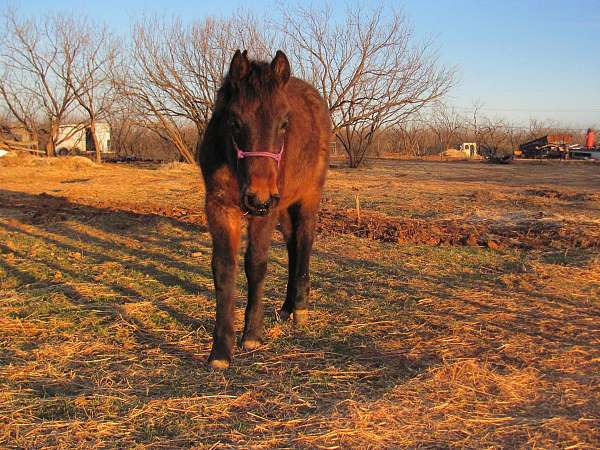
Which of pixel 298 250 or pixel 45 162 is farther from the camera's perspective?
pixel 45 162

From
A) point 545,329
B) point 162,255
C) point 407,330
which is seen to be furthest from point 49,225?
point 545,329

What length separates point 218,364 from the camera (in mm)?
3828

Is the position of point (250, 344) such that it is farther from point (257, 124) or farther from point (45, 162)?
point (45, 162)

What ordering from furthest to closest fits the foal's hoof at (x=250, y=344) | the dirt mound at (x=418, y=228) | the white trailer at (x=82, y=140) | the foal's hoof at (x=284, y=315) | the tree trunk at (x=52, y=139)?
the white trailer at (x=82, y=140), the tree trunk at (x=52, y=139), the dirt mound at (x=418, y=228), the foal's hoof at (x=284, y=315), the foal's hoof at (x=250, y=344)

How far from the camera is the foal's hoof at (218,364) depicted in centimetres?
381

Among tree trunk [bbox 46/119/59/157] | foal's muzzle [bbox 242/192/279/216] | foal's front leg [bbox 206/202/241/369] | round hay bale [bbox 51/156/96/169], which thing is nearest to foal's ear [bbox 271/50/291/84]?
foal's muzzle [bbox 242/192/279/216]

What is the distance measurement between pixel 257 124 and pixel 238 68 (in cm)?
43

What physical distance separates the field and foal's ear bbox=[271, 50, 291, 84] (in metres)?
2.02

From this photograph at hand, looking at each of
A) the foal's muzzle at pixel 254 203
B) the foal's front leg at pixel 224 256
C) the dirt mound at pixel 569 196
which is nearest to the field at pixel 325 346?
the foal's front leg at pixel 224 256

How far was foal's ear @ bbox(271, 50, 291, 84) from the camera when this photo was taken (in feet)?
12.6

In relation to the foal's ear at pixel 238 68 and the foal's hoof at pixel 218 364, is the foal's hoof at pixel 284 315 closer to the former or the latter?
the foal's hoof at pixel 218 364

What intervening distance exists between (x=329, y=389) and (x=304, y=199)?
241cm

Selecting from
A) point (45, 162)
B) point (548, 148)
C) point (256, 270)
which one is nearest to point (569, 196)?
point (256, 270)

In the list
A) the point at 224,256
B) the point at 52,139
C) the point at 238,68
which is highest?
the point at 52,139
